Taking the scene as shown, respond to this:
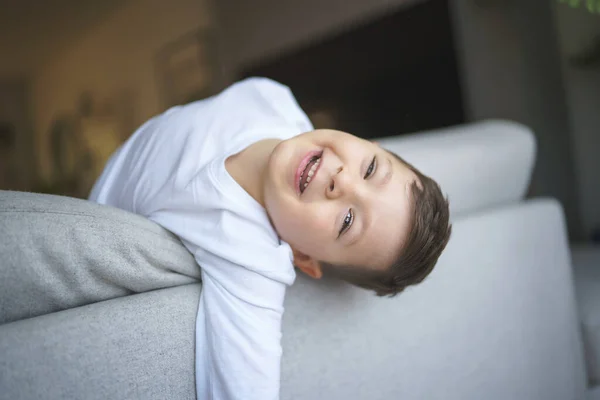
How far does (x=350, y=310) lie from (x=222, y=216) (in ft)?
1.04

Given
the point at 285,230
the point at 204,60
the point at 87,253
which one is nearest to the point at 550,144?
the point at 285,230

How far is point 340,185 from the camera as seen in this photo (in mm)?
957

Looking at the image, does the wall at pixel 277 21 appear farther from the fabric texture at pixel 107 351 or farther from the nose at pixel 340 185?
the fabric texture at pixel 107 351

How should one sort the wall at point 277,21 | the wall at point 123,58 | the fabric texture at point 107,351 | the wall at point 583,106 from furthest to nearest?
the wall at point 123,58 < the wall at point 277,21 < the wall at point 583,106 < the fabric texture at point 107,351

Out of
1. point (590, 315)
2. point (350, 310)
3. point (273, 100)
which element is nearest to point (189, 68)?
point (273, 100)

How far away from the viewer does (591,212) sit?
2957mm

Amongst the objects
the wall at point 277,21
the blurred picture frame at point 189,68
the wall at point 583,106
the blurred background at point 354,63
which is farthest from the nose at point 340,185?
the blurred picture frame at point 189,68

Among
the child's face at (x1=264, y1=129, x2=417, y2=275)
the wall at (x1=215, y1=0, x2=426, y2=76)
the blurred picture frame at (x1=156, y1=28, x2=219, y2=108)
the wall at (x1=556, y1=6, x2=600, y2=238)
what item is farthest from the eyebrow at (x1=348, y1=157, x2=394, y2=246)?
the blurred picture frame at (x1=156, y1=28, x2=219, y2=108)

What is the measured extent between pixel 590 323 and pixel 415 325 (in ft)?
2.50

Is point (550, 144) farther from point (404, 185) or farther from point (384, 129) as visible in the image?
point (404, 185)

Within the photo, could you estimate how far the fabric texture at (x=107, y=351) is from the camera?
1.96ft

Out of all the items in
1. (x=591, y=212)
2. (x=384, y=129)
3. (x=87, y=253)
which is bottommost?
(x=591, y=212)

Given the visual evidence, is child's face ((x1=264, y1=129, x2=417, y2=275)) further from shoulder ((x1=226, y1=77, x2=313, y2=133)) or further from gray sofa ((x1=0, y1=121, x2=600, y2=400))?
shoulder ((x1=226, y1=77, x2=313, y2=133))

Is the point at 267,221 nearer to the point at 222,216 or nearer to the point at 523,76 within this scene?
the point at 222,216
